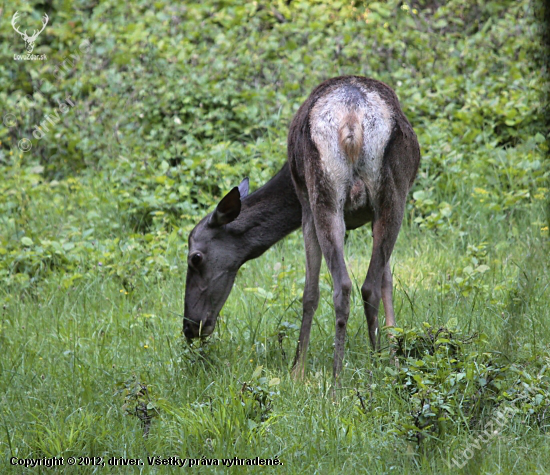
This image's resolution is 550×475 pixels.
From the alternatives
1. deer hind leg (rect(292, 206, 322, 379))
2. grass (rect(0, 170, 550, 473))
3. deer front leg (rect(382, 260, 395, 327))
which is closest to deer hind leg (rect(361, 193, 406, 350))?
grass (rect(0, 170, 550, 473))

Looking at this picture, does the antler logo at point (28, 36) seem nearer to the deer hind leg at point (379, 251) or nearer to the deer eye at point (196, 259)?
the deer eye at point (196, 259)

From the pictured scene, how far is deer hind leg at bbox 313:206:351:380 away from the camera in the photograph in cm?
450

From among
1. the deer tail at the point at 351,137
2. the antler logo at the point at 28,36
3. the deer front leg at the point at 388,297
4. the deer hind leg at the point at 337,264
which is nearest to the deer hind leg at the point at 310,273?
the deer front leg at the point at 388,297

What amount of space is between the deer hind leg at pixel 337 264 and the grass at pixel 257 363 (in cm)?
22

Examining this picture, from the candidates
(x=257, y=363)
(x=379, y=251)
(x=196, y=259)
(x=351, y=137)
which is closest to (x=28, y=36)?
(x=196, y=259)

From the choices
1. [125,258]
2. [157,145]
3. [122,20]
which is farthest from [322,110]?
[122,20]

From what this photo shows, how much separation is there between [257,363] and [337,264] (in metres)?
0.97

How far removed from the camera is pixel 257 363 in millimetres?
4996

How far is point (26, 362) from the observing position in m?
5.33

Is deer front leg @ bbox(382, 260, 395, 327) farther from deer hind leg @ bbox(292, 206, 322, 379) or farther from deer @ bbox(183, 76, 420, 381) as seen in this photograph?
deer hind leg @ bbox(292, 206, 322, 379)

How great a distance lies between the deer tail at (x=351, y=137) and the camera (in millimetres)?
4445

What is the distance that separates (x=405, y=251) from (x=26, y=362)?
11.4 feet

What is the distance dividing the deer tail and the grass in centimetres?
121

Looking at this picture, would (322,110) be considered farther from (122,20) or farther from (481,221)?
(122,20)
